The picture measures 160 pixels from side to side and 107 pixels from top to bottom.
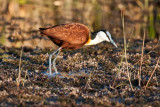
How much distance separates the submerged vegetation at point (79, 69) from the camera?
6.62 m

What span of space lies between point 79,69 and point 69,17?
42.3 feet

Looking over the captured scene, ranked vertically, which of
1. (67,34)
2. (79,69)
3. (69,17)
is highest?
(69,17)

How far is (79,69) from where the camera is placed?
9.15m

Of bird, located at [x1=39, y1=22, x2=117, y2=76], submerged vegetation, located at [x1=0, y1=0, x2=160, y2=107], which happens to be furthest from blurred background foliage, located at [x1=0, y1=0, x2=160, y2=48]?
bird, located at [x1=39, y1=22, x2=117, y2=76]

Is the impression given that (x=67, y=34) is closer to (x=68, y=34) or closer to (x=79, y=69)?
(x=68, y=34)

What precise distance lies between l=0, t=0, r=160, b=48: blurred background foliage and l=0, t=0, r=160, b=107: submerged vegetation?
64 mm

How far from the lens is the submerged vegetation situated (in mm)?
6625

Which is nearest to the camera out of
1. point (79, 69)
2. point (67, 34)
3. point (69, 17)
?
point (67, 34)

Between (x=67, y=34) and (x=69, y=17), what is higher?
(x=69, y=17)

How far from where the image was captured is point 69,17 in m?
21.6

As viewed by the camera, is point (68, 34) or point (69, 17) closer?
point (68, 34)

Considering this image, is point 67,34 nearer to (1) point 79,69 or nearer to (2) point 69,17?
(1) point 79,69

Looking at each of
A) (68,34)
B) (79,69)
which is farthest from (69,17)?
(68,34)

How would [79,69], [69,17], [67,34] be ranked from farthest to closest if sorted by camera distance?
1. [69,17]
2. [79,69]
3. [67,34]
